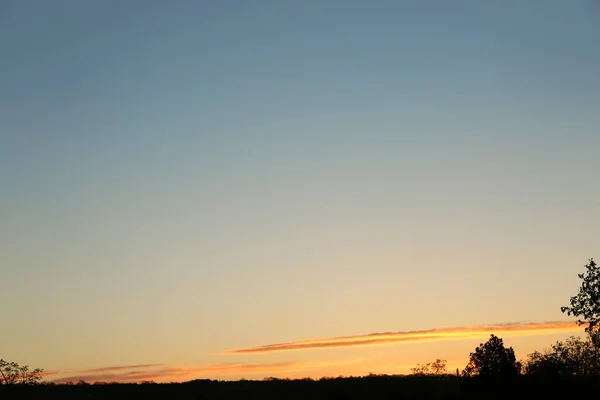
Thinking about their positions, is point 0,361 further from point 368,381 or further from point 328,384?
point 368,381

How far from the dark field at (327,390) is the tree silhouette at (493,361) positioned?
2.40 meters

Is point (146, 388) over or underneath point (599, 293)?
underneath

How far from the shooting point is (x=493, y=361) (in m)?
106

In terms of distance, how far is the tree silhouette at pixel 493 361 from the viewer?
105438 millimetres

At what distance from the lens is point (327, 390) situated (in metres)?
108

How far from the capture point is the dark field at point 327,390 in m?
92.2

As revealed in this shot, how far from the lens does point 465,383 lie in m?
104

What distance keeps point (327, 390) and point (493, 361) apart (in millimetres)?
25254

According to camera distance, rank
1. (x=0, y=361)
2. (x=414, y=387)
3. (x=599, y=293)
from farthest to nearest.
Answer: (x=414, y=387) < (x=0, y=361) < (x=599, y=293)

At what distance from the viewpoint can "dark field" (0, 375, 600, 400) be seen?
92.2 metres

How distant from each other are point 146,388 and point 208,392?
9149mm

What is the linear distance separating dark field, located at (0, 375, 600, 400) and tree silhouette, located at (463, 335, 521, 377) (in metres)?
2.40

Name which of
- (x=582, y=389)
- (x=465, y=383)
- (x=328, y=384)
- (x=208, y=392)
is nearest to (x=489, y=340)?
(x=465, y=383)

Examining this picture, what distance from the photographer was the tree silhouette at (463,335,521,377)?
105438mm
